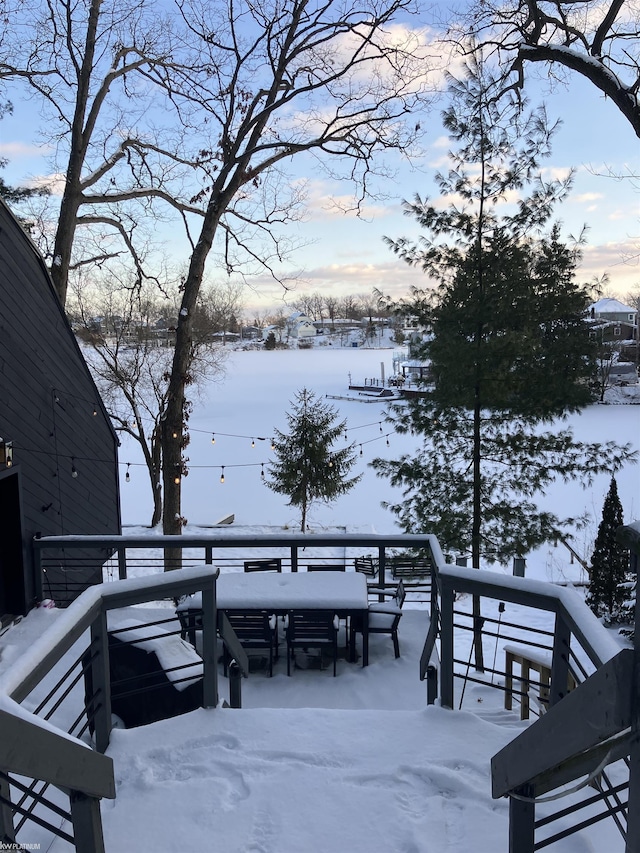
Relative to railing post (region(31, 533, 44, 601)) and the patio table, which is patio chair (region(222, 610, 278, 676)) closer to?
the patio table

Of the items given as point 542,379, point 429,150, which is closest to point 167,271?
point 429,150

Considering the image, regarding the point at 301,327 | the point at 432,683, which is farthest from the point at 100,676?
the point at 301,327

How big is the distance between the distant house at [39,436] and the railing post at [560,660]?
378 centimetres

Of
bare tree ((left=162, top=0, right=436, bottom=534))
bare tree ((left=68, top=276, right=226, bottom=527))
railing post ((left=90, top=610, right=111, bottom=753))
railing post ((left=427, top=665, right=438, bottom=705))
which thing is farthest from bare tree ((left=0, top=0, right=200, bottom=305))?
railing post ((left=427, top=665, right=438, bottom=705))

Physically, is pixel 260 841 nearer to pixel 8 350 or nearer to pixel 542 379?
pixel 8 350

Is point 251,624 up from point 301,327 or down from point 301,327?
down

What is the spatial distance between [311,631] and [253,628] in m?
0.47

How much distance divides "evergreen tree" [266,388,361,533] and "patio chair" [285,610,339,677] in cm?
1070

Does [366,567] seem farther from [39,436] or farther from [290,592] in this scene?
[39,436]

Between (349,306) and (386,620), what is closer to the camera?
(386,620)

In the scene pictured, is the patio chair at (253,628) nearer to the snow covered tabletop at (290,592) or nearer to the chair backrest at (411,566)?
the snow covered tabletop at (290,592)

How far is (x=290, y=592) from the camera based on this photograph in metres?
4.62

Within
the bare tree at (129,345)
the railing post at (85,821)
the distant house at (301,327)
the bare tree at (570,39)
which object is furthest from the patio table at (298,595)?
the distant house at (301,327)

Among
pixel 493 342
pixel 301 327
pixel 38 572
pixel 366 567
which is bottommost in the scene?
pixel 366 567
